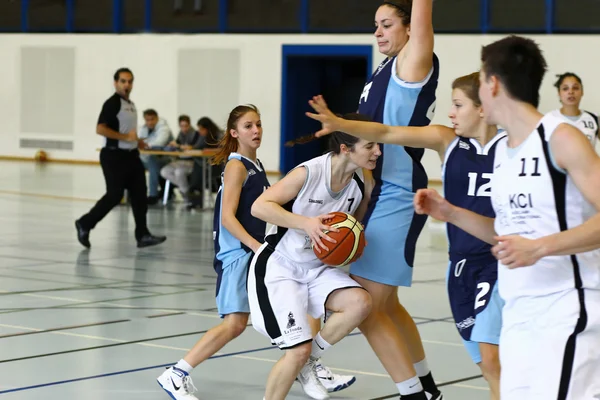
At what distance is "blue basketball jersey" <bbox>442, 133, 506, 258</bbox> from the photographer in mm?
4137

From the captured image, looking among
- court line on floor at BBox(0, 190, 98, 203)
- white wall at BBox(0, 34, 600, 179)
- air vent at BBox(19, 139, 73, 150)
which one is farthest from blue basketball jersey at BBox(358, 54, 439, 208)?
air vent at BBox(19, 139, 73, 150)

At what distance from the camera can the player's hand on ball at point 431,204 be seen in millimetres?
3246

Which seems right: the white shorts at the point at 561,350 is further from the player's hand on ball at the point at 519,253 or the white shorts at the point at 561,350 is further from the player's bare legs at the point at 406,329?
the player's bare legs at the point at 406,329

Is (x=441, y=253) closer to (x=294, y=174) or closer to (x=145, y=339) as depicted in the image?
(x=145, y=339)

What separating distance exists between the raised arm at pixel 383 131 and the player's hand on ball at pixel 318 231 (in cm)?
47

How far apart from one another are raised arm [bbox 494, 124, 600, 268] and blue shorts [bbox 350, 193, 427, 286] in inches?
66.0

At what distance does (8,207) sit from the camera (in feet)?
47.6

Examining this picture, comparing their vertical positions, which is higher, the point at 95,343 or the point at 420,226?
the point at 420,226

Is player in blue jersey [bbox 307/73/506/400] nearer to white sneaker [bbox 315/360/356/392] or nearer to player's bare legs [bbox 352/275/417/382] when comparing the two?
player's bare legs [bbox 352/275/417/382]

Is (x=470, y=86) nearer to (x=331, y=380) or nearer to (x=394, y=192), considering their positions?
(x=394, y=192)

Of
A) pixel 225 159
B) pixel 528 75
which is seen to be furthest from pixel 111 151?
pixel 528 75

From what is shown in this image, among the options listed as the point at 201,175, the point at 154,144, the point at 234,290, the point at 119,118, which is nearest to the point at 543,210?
the point at 234,290

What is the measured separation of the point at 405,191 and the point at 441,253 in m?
6.60

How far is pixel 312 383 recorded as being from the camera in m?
5.13
